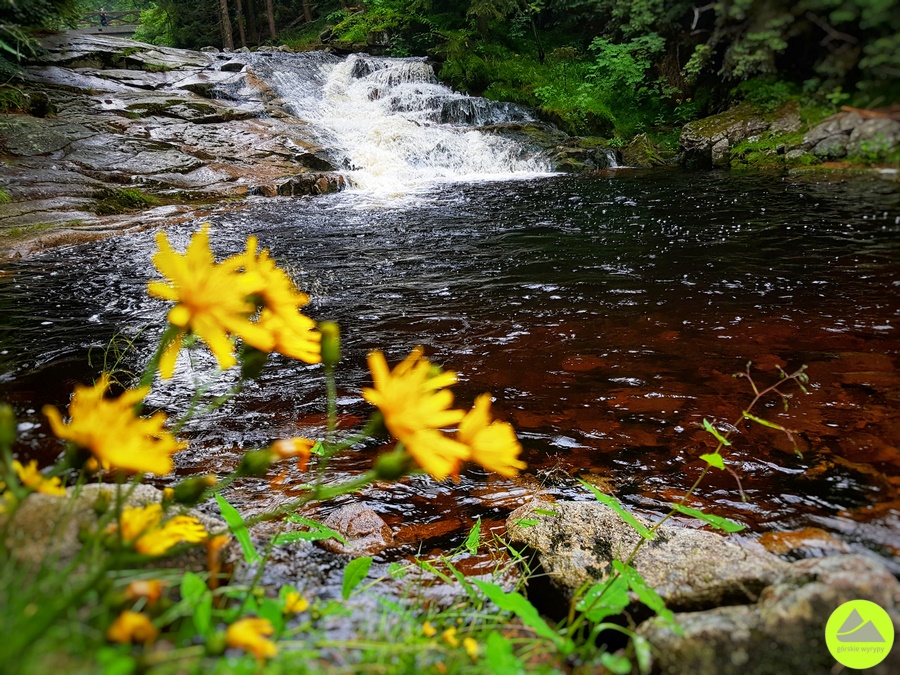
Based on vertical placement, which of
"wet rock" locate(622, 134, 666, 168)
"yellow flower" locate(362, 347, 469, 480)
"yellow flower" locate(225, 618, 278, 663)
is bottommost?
"yellow flower" locate(225, 618, 278, 663)

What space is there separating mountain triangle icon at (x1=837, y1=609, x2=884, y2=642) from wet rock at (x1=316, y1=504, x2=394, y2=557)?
1.40 meters

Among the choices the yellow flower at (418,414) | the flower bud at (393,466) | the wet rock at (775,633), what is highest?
the yellow flower at (418,414)

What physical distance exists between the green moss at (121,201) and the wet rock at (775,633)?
10394 millimetres

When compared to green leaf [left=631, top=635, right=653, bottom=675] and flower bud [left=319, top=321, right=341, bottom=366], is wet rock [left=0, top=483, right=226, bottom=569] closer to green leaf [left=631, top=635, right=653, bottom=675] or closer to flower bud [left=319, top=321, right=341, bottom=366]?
flower bud [left=319, top=321, right=341, bottom=366]

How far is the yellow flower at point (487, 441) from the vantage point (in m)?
0.82

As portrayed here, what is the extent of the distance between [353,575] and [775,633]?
91 cm

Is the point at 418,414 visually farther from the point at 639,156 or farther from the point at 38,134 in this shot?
the point at 38,134

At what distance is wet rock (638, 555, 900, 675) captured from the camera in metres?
0.96

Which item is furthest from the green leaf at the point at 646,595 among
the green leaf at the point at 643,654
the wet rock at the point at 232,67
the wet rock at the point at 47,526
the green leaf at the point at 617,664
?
the wet rock at the point at 232,67

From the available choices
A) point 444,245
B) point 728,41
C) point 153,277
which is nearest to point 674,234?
point 444,245

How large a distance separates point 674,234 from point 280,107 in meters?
14.2

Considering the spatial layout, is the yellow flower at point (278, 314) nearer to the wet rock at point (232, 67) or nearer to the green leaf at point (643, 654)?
the green leaf at point (643, 654)

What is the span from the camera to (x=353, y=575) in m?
1.22

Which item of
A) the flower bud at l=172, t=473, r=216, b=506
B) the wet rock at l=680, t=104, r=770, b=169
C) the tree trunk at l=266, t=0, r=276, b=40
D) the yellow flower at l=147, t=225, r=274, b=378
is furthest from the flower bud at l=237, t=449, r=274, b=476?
the tree trunk at l=266, t=0, r=276, b=40
